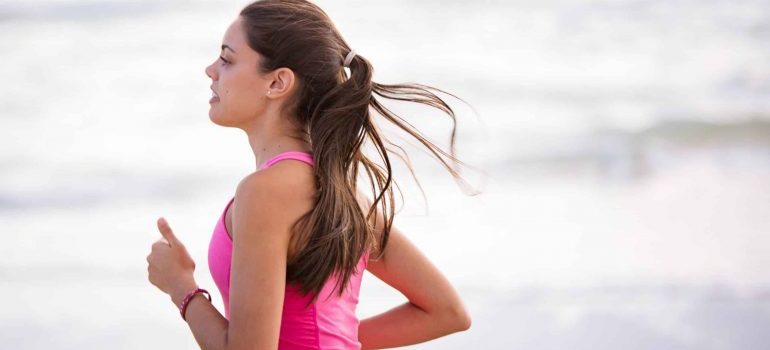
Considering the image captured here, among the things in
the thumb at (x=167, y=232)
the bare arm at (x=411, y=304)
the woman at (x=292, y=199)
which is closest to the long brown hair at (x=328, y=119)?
the woman at (x=292, y=199)

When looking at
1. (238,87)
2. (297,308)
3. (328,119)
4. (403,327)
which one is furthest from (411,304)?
(238,87)

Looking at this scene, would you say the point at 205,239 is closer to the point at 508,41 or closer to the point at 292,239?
the point at 508,41

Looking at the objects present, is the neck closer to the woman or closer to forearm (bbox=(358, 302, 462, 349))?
the woman

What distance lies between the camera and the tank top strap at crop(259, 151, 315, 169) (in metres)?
2.02

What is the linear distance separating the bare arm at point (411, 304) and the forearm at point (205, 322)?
446 millimetres

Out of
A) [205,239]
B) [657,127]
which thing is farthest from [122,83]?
[657,127]

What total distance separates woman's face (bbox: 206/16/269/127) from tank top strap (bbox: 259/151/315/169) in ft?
0.42

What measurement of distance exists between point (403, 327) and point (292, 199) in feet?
1.92

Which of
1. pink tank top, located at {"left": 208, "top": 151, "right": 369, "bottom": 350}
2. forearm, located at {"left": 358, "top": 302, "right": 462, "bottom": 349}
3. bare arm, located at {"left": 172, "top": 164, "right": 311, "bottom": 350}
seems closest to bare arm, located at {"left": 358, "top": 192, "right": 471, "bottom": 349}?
forearm, located at {"left": 358, "top": 302, "right": 462, "bottom": 349}

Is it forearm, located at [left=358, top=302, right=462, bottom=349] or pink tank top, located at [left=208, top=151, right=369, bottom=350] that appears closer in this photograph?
pink tank top, located at [left=208, top=151, right=369, bottom=350]

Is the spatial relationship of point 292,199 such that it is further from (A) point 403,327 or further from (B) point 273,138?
(A) point 403,327

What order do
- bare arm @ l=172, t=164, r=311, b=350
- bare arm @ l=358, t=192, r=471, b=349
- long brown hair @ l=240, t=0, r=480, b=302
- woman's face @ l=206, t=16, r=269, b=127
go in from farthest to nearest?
bare arm @ l=358, t=192, r=471, b=349 → woman's face @ l=206, t=16, r=269, b=127 → long brown hair @ l=240, t=0, r=480, b=302 → bare arm @ l=172, t=164, r=311, b=350

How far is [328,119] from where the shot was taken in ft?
6.89

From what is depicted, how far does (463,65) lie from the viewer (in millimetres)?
5430
